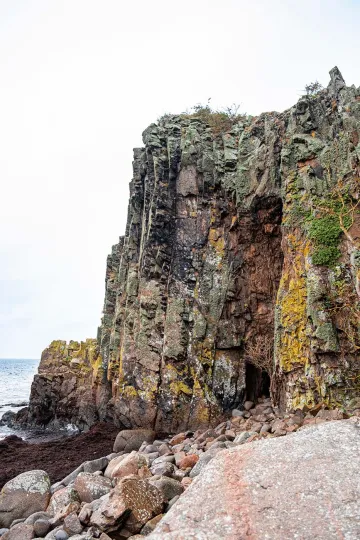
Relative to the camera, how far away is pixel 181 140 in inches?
911

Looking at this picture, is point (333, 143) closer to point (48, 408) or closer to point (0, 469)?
point (0, 469)

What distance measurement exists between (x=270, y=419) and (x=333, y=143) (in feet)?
40.4

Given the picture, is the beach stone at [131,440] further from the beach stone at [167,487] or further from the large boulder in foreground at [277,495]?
the large boulder in foreground at [277,495]

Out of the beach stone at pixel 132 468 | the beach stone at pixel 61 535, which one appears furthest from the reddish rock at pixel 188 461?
the beach stone at pixel 61 535

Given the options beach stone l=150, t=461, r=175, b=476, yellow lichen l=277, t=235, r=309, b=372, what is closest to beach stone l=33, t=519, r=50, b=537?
beach stone l=150, t=461, r=175, b=476

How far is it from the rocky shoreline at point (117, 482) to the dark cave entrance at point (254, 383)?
4.88 feet

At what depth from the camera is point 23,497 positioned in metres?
10.1

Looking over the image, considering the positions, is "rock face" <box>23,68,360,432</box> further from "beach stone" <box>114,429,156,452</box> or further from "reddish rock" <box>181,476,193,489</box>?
"reddish rock" <box>181,476,193,489</box>

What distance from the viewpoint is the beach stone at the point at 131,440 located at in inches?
638

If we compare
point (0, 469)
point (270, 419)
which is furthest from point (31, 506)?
point (270, 419)

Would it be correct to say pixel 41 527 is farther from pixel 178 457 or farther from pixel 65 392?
pixel 65 392

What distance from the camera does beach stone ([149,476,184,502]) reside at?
291 inches

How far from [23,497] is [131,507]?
5.29 meters

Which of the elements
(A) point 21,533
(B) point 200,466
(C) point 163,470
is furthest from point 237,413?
(A) point 21,533
